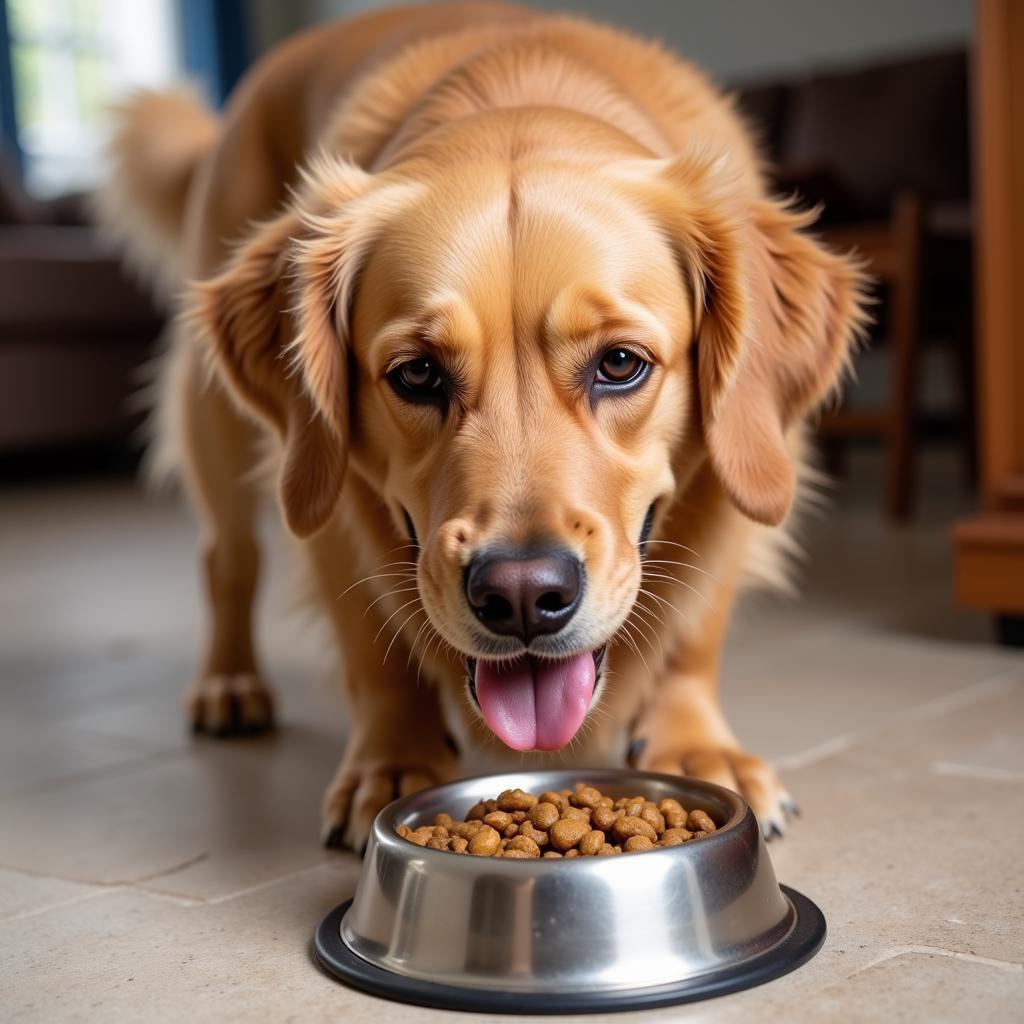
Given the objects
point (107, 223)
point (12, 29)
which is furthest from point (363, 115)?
point (12, 29)

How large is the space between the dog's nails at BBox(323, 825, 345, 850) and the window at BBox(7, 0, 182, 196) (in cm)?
816

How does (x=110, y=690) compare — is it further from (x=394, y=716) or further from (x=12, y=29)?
(x=12, y=29)

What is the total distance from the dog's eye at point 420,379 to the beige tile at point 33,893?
0.72m

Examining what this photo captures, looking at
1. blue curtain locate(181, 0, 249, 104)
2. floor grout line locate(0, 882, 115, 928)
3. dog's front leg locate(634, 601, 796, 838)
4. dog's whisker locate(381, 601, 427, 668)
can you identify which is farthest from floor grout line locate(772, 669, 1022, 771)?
blue curtain locate(181, 0, 249, 104)

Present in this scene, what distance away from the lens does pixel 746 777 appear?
1978mm

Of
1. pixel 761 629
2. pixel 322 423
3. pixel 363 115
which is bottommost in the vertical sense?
pixel 761 629

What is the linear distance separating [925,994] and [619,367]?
0.80 m

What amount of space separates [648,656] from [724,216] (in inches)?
24.8

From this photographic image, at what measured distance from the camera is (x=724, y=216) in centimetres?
196

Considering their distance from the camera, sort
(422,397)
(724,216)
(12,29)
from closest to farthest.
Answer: (422,397), (724,216), (12,29)

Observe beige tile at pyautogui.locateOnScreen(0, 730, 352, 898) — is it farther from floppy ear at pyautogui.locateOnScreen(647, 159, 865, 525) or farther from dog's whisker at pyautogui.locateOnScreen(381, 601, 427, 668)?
floppy ear at pyautogui.locateOnScreen(647, 159, 865, 525)

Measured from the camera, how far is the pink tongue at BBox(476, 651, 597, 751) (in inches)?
66.8

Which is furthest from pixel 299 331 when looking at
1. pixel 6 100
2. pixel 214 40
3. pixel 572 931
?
pixel 214 40

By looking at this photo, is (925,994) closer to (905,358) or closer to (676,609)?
(676,609)
